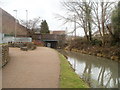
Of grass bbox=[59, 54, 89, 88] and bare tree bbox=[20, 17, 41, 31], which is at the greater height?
bare tree bbox=[20, 17, 41, 31]

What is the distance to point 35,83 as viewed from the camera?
6277 millimetres

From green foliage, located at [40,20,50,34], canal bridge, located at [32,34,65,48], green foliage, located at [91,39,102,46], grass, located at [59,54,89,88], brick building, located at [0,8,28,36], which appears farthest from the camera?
green foliage, located at [40,20,50,34]

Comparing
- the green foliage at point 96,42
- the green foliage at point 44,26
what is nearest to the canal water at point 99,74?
the green foliage at point 96,42

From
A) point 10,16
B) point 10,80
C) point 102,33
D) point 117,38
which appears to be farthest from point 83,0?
point 10,80

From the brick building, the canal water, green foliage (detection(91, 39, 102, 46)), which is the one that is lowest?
the canal water

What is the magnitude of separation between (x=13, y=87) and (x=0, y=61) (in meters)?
3.13

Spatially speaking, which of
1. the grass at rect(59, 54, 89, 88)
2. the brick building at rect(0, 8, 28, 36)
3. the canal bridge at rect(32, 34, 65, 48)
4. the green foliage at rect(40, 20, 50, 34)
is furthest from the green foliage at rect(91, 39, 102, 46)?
the green foliage at rect(40, 20, 50, 34)

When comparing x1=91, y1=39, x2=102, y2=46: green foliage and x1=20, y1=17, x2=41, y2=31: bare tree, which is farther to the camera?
x1=20, y1=17, x2=41, y2=31: bare tree

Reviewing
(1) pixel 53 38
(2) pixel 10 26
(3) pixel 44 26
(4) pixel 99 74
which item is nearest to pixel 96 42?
(1) pixel 53 38

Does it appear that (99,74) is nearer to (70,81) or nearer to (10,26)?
(70,81)

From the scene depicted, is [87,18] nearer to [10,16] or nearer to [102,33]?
[102,33]

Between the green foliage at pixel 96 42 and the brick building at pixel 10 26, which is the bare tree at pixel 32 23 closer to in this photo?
the brick building at pixel 10 26

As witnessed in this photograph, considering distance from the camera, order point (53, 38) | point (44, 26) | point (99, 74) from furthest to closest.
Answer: point (44, 26) → point (53, 38) → point (99, 74)

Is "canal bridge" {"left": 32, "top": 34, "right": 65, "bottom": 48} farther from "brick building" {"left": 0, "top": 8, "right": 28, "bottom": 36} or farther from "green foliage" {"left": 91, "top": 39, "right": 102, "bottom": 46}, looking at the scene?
"green foliage" {"left": 91, "top": 39, "right": 102, "bottom": 46}
